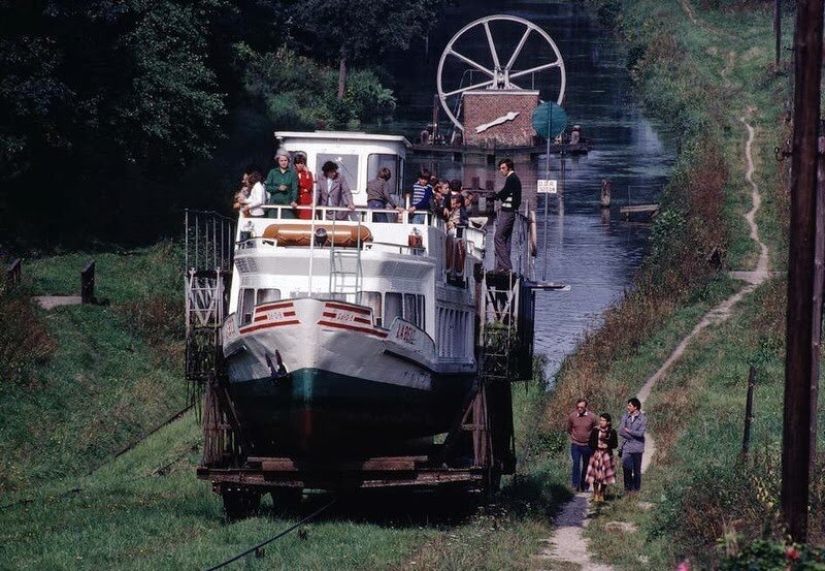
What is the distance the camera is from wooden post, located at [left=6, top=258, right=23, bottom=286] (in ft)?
152

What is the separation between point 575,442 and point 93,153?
102 ft

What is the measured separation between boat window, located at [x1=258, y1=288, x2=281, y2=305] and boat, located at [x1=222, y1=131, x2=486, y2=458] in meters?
0.02

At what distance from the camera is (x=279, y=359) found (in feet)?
82.3

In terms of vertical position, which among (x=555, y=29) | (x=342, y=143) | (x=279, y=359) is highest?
(x=555, y=29)

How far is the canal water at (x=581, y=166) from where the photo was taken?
199ft

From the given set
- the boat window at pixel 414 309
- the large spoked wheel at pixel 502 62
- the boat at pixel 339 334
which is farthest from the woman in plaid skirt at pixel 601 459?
the large spoked wheel at pixel 502 62

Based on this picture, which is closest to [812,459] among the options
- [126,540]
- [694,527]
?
[694,527]

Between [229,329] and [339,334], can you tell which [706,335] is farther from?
[339,334]

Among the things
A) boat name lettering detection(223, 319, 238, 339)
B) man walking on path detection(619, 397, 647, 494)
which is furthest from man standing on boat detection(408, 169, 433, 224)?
man walking on path detection(619, 397, 647, 494)

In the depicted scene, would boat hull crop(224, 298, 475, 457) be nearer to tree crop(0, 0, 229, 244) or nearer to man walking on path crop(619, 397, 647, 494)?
man walking on path crop(619, 397, 647, 494)

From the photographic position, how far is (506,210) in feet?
95.0

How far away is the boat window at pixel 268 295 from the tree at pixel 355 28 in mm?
62793

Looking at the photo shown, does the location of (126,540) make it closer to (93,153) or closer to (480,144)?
(93,153)

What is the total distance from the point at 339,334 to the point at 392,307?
5.41 feet
